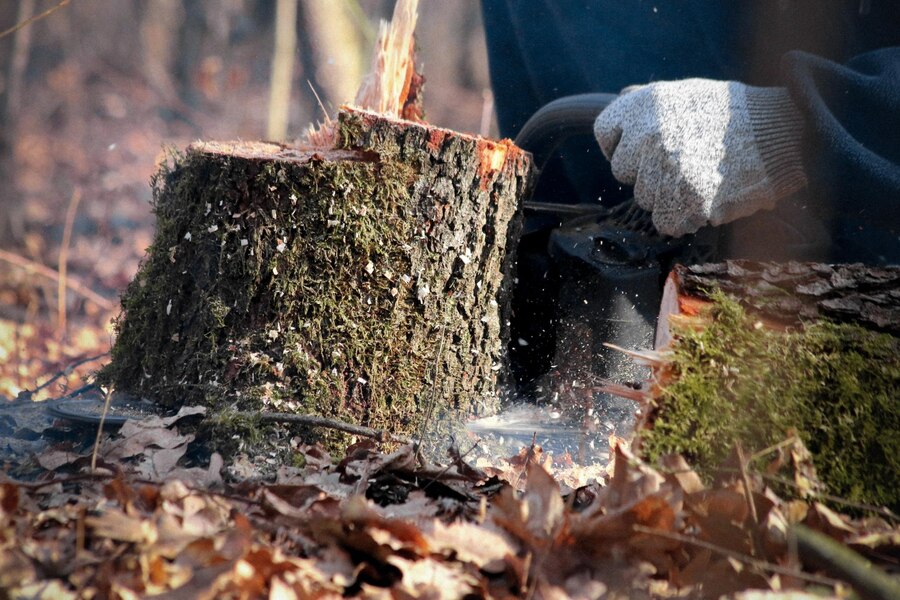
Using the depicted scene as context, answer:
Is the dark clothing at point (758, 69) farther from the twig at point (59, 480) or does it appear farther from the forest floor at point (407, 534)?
the twig at point (59, 480)

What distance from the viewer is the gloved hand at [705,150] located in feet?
9.15

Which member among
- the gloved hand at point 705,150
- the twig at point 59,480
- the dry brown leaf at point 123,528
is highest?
the gloved hand at point 705,150

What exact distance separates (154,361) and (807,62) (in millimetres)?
2954

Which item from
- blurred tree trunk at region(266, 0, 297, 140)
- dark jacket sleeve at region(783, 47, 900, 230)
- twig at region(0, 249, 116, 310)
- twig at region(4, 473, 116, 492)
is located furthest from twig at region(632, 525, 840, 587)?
blurred tree trunk at region(266, 0, 297, 140)

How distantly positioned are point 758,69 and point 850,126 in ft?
3.01

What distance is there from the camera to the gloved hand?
279cm

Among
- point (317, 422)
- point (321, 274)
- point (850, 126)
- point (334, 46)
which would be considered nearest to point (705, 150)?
point (850, 126)

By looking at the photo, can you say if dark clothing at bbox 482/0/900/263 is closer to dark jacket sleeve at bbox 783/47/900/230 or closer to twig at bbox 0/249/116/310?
dark jacket sleeve at bbox 783/47/900/230

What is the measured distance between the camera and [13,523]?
1.20 metres

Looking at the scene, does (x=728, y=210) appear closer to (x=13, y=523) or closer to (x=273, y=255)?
(x=273, y=255)

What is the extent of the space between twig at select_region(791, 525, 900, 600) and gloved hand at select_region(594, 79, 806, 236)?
1.89 m

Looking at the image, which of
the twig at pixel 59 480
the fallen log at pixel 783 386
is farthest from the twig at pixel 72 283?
the fallen log at pixel 783 386

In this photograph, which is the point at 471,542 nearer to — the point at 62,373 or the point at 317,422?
the point at 317,422

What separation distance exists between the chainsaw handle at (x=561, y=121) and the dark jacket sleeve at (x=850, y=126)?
844mm
